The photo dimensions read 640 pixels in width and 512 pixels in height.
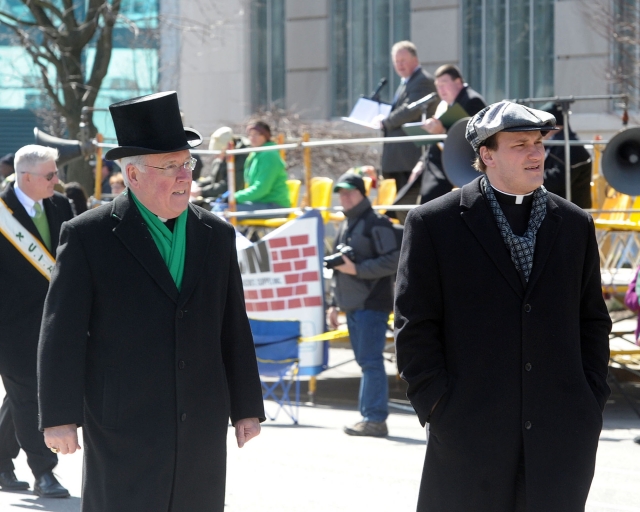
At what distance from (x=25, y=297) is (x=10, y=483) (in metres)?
1.24

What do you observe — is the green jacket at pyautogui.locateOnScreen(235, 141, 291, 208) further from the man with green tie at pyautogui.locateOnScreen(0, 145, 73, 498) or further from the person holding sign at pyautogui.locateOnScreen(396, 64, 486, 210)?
the man with green tie at pyautogui.locateOnScreen(0, 145, 73, 498)

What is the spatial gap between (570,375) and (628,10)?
12097 millimetres

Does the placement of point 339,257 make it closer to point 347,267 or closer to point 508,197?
point 347,267

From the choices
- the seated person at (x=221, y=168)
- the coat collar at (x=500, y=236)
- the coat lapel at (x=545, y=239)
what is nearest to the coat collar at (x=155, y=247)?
the coat collar at (x=500, y=236)

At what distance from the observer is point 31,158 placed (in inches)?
265

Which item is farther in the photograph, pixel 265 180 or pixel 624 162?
pixel 265 180

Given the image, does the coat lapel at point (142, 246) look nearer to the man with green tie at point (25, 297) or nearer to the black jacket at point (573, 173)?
the man with green tie at point (25, 297)

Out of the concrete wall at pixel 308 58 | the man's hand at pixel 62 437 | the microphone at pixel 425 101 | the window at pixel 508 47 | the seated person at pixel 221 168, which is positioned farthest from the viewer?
the concrete wall at pixel 308 58

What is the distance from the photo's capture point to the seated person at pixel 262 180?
36.2ft

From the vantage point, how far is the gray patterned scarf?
12.4ft

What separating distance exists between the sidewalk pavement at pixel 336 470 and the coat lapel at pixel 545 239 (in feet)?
10.1

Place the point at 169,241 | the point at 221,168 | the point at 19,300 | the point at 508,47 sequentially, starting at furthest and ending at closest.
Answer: the point at 508,47 < the point at 221,168 < the point at 19,300 < the point at 169,241

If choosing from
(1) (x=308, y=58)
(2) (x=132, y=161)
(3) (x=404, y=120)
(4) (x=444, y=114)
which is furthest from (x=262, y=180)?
(1) (x=308, y=58)

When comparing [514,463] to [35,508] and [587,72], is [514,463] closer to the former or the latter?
[35,508]
